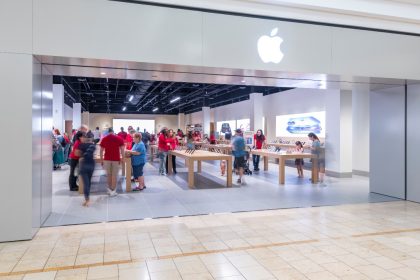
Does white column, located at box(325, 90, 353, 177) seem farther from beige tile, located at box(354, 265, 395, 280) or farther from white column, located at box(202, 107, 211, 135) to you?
white column, located at box(202, 107, 211, 135)

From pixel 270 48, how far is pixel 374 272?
3507 millimetres

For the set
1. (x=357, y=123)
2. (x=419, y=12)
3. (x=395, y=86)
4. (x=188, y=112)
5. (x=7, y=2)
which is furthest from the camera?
(x=188, y=112)

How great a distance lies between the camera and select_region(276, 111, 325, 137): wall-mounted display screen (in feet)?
41.4

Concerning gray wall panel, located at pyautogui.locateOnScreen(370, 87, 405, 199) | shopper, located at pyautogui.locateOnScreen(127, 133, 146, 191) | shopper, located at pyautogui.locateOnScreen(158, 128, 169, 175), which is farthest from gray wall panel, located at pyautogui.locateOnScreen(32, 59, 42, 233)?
gray wall panel, located at pyautogui.locateOnScreen(370, 87, 405, 199)

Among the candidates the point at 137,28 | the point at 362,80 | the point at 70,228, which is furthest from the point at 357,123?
the point at 70,228

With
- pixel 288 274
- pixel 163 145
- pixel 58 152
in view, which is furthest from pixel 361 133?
pixel 58 152

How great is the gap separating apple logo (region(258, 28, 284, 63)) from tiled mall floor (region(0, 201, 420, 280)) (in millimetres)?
2560

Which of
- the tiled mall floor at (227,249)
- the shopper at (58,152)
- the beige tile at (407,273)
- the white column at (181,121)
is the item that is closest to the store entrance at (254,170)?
the shopper at (58,152)

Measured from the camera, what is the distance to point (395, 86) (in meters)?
6.90

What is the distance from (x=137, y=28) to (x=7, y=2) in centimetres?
158

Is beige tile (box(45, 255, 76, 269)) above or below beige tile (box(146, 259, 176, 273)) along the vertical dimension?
below

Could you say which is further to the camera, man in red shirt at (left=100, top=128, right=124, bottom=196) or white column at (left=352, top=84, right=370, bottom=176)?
white column at (left=352, top=84, right=370, bottom=176)

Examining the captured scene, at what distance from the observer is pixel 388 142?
7.07m

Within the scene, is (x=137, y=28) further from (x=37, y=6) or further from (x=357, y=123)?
(x=357, y=123)
